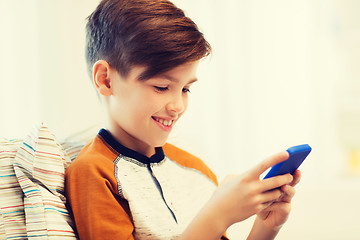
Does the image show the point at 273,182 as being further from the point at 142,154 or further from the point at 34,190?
the point at 34,190

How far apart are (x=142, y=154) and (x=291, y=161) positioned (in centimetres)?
35

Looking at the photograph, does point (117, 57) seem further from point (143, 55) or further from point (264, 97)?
point (264, 97)

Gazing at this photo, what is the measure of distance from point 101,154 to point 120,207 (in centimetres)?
12

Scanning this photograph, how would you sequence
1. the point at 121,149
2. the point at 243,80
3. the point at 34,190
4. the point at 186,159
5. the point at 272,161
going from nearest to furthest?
the point at 272,161 → the point at 34,190 → the point at 121,149 → the point at 186,159 → the point at 243,80

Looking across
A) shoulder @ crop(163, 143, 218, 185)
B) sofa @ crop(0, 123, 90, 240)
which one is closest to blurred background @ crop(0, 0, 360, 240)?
shoulder @ crop(163, 143, 218, 185)

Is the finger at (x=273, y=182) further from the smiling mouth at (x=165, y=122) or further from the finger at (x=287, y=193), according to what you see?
the smiling mouth at (x=165, y=122)

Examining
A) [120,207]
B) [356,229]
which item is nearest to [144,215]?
[120,207]

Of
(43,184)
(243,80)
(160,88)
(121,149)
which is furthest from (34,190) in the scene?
(243,80)

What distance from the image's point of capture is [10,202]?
798 mm

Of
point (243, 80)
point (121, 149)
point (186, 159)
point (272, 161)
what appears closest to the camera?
point (272, 161)

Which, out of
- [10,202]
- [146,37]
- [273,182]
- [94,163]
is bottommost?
[10,202]

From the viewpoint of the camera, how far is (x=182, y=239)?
77 cm

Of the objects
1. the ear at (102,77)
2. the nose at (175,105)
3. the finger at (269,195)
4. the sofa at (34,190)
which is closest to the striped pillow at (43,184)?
the sofa at (34,190)

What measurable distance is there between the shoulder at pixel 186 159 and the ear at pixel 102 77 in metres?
0.25
